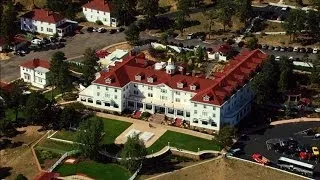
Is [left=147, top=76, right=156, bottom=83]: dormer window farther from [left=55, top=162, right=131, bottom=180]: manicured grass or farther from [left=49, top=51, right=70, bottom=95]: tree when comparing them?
[left=55, top=162, right=131, bottom=180]: manicured grass

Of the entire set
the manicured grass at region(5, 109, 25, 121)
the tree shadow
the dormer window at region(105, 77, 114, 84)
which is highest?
the dormer window at region(105, 77, 114, 84)

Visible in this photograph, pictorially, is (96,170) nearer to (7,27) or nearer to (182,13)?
(182,13)

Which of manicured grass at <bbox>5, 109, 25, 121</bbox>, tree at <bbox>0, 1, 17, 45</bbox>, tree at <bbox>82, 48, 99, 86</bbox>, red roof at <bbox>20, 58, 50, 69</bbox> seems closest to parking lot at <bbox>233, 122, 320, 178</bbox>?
tree at <bbox>82, 48, 99, 86</bbox>

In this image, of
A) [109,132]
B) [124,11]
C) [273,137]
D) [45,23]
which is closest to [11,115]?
[109,132]

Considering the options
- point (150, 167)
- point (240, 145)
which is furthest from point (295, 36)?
point (150, 167)

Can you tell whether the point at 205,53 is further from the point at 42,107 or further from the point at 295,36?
the point at 42,107

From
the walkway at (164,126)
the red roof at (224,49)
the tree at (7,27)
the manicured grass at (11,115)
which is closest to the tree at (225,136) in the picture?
the walkway at (164,126)
